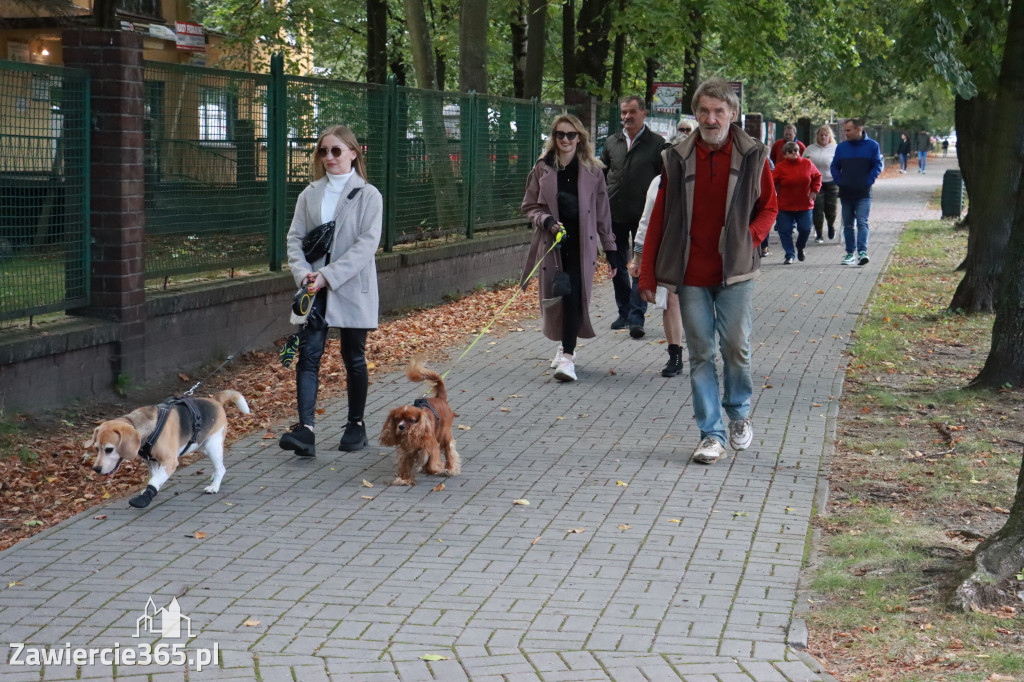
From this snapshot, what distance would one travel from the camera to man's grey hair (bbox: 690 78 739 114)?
23.7ft

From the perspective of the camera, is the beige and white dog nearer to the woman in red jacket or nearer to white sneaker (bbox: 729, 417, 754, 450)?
white sneaker (bbox: 729, 417, 754, 450)

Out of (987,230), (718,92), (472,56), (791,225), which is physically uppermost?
(472,56)

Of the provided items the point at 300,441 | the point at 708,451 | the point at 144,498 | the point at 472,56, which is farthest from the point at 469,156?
the point at 144,498

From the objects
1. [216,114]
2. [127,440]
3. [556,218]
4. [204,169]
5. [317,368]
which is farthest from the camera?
[216,114]

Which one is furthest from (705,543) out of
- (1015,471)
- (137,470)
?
(137,470)

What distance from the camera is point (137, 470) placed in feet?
24.3

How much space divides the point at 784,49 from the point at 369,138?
27.1 m

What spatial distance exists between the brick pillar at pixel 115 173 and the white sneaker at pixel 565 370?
129 inches

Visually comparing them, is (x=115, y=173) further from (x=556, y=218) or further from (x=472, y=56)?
(x=472, y=56)

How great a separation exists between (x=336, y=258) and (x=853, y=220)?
13.8 m

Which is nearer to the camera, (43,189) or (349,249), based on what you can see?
(349,249)

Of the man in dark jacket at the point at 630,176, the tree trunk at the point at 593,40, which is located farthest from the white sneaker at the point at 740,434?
the tree trunk at the point at 593,40

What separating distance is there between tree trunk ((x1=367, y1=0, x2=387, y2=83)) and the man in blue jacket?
7.74 m

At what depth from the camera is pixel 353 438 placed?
7.92m
